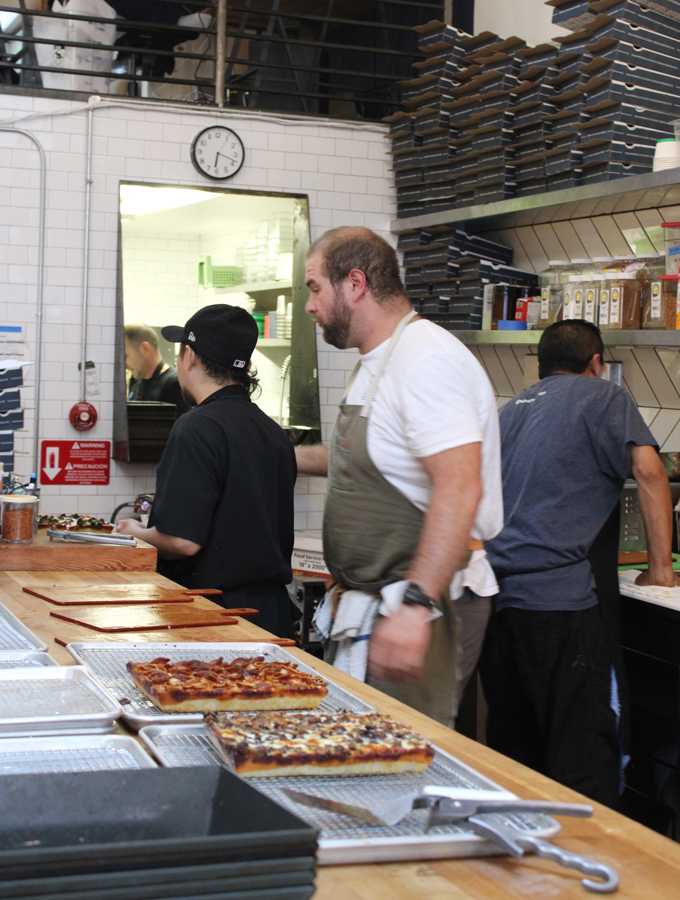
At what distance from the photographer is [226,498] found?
2748 mm

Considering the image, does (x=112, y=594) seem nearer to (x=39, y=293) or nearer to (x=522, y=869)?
(x=522, y=869)

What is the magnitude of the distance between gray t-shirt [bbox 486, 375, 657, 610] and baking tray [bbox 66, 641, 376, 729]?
1.50 meters

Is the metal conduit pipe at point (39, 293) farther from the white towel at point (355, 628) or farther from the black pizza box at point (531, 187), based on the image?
the white towel at point (355, 628)

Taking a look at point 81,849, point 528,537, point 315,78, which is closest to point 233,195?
point 315,78

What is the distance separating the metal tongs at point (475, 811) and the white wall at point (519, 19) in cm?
503

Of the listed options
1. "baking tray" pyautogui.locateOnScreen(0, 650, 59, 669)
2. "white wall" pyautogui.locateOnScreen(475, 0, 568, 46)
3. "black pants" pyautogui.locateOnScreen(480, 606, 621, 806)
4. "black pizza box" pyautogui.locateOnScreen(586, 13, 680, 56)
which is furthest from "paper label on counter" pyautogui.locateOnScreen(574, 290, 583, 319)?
"baking tray" pyautogui.locateOnScreen(0, 650, 59, 669)

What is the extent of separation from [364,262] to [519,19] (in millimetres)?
3983

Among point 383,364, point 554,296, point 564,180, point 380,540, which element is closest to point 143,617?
point 380,540

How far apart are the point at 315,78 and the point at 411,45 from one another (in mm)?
767

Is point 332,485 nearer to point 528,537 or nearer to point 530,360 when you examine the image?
point 528,537

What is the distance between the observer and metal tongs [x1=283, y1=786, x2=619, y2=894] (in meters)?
1.08

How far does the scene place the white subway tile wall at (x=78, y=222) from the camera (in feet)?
17.5

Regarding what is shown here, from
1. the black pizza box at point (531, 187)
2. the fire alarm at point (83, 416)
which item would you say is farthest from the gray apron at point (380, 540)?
the fire alarm at point (83, 416)

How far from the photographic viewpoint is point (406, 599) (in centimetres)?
189
